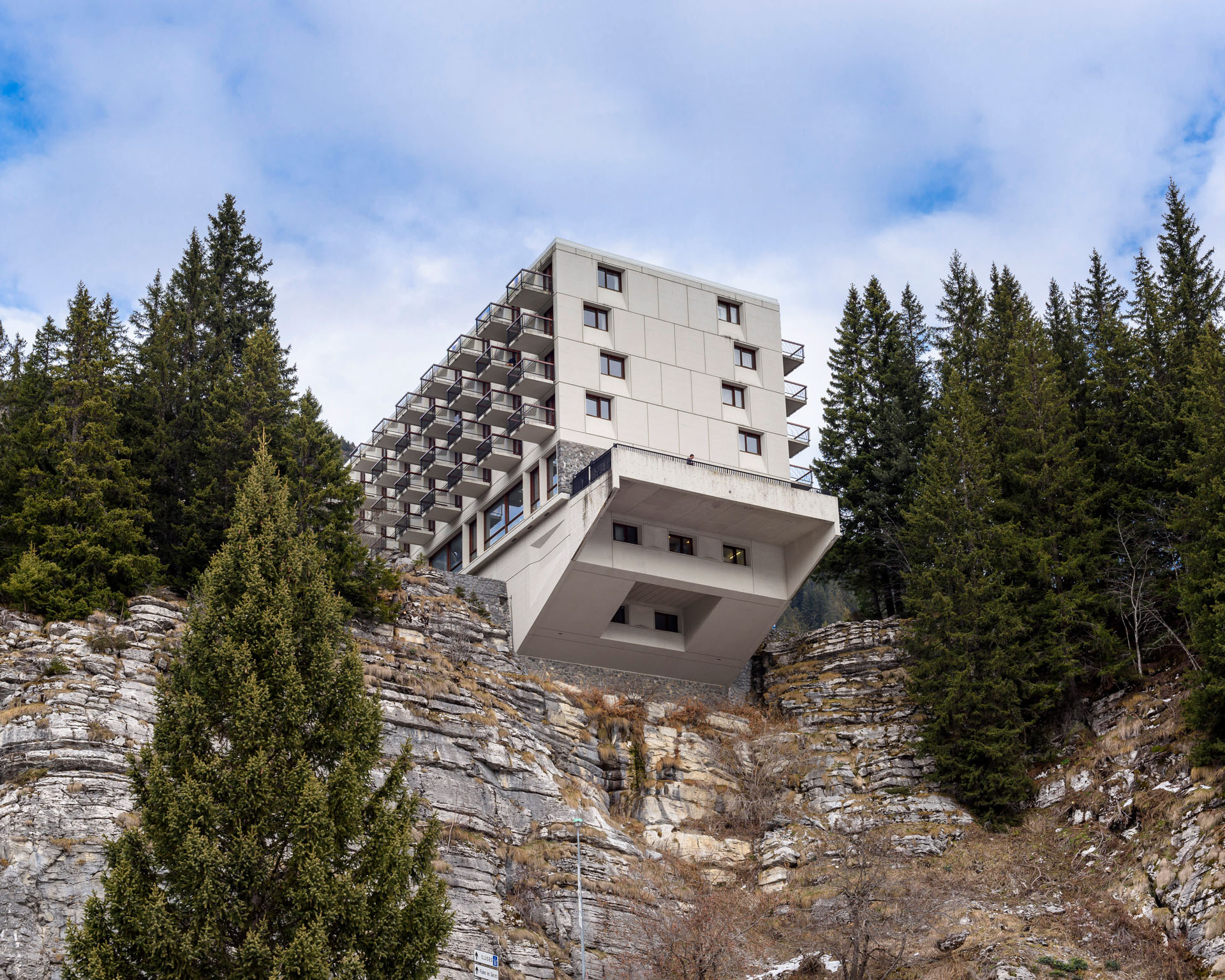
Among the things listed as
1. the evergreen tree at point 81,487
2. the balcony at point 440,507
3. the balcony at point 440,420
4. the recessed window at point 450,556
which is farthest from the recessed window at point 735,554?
the evergreen tree at point 81,487

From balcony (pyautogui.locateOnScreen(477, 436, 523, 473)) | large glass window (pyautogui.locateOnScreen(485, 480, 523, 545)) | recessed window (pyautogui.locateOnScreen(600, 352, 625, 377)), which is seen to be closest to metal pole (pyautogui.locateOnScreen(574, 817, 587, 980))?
large glass window (pyautogui.locateOnScreen(485, 480, 523, 545))

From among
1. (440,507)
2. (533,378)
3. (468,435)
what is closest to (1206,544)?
(533,378)

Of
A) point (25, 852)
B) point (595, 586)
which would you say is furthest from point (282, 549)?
point (595, 586)

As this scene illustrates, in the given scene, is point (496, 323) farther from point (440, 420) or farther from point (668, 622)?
point (668, 622)

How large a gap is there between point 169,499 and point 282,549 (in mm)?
20920

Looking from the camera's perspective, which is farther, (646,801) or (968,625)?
(968,625)

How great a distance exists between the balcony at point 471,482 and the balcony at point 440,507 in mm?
822

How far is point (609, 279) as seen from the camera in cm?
5222

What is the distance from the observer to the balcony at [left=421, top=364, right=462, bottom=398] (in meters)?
58.5

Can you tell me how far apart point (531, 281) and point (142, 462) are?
1665 centimetres

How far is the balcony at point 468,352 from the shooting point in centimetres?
5400

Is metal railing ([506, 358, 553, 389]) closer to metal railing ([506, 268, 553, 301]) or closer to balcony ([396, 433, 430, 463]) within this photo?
metal railing ([506, 268, 553, 301])

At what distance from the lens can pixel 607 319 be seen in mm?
51406

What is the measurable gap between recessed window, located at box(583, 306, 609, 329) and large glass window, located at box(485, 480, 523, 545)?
6.89 meters
